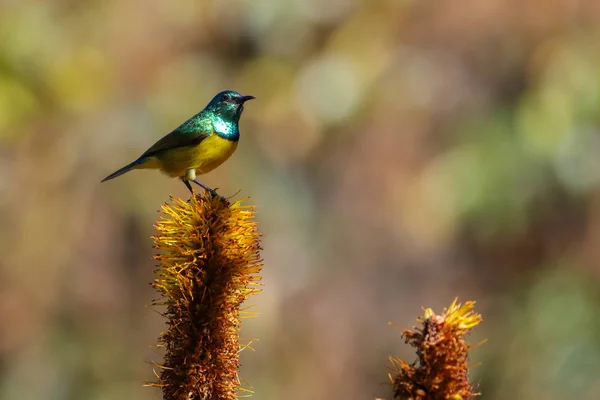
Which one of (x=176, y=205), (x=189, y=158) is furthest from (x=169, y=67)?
(x=176, y=205)

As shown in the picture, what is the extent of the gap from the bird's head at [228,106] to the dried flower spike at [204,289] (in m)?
1.25

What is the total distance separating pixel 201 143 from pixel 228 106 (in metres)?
0.22

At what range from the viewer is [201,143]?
11.2 feet

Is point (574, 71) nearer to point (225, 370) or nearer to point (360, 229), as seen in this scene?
point (360, 229)

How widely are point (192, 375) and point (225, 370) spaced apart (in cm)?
8

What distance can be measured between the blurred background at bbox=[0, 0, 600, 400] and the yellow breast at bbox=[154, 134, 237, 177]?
16.7 feet

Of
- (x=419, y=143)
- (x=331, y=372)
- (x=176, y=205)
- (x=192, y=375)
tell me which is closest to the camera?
(x=192, y=375)

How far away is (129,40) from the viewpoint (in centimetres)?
982

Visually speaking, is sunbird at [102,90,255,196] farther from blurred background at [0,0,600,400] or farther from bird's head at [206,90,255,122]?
blurred background at [0,0,600,400]

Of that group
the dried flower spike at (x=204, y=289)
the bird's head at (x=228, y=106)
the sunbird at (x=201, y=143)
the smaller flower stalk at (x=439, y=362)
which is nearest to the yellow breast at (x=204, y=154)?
the sunbird at (x=201, y=143)

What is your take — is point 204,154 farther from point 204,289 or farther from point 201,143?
point 204,289

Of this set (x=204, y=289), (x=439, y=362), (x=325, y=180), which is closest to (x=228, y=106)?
(x=204, y=289)

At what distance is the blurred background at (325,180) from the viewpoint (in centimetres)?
878

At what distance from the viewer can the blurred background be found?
8781mm
